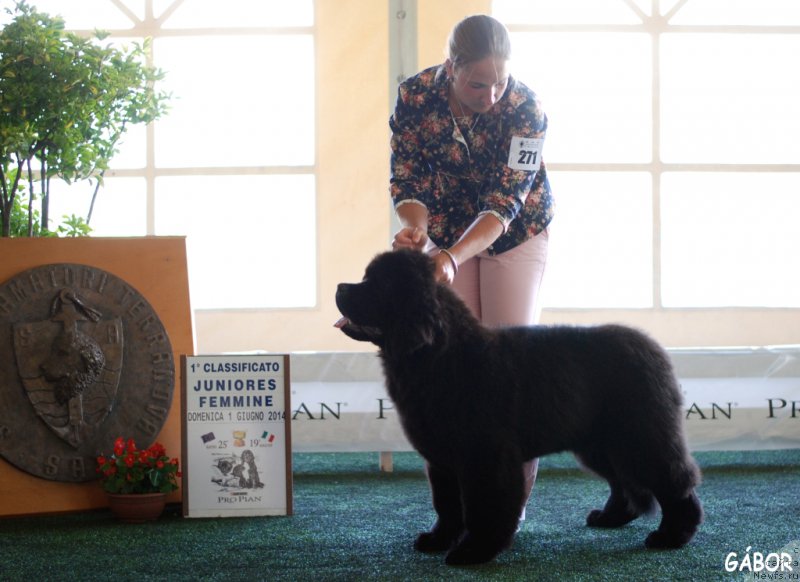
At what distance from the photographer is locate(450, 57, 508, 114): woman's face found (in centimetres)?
278

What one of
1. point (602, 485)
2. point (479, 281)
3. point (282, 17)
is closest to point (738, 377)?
point (602, 485)

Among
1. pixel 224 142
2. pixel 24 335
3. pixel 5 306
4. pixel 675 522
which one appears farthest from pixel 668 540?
pixel 224 142

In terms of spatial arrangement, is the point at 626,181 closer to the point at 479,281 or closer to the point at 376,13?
the point at 376,13

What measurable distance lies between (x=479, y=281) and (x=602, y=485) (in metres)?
1.40

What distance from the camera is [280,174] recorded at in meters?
7.95

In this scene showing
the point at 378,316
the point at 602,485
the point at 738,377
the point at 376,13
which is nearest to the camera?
the point at 378,316

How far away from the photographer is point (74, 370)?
3336 mm

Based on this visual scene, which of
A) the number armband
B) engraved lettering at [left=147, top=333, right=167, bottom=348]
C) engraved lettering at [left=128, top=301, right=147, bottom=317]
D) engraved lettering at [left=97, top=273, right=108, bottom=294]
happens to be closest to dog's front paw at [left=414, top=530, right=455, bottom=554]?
the number armband

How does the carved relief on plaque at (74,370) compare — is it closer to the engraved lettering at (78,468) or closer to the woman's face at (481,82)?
the engraved lettering at (78,468)

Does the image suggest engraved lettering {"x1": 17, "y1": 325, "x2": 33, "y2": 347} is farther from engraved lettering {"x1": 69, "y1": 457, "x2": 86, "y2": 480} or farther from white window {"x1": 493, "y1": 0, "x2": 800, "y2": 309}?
white window {"x1": 493, "y1": 0, "x2": 800, "y2": 309}

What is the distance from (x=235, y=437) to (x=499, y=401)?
1247 millimetres

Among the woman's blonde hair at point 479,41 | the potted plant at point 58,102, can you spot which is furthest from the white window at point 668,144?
the woman's blonde hair at point 479,41

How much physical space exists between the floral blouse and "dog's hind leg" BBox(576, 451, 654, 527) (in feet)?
2.64
